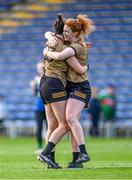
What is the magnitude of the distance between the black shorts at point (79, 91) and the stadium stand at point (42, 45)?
17162 millimetres

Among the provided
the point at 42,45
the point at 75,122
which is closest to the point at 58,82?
the point at 75,122

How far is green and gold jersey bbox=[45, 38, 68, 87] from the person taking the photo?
1278 cm

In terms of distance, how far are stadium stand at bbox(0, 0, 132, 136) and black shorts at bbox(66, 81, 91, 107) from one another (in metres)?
17.2

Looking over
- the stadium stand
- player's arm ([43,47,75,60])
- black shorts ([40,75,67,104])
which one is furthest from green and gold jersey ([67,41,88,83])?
the stadium stand

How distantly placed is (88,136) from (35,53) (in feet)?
14.7

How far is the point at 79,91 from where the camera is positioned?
42.2ft

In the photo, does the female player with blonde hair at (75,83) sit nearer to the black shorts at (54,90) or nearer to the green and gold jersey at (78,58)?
the green and gold jersey at (78,58)

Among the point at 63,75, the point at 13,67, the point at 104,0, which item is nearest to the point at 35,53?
the point at 13,67

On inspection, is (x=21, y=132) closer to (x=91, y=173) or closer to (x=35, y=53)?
(x=35, y=53)

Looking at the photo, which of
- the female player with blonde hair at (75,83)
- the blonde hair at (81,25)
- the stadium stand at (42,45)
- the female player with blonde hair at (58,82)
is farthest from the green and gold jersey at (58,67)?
the stadium stand at (42,45)

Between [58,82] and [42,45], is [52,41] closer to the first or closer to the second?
[58,82]

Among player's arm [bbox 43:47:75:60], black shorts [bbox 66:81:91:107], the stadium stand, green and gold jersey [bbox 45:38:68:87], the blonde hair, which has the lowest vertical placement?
the stadium stand

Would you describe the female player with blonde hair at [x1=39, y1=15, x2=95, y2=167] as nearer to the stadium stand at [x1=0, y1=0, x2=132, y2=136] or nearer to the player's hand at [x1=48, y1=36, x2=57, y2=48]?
the player's hand at [x1=48, y1=36, x2=57, y2=48]

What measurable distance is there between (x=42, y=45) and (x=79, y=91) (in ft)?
65.1
